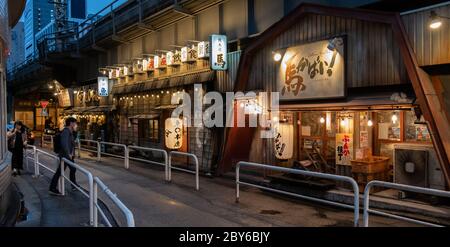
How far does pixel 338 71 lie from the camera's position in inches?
418

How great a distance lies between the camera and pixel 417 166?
375 inches

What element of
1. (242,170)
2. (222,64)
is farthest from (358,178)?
(222,64)

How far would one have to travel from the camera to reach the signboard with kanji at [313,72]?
10.6m

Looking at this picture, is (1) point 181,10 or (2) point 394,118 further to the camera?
(1) point 181,10

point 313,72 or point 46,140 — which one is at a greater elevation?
point 313,72

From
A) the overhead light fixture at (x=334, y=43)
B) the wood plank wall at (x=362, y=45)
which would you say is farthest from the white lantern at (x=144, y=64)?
the overhead light fixture at (x=334, y=43)

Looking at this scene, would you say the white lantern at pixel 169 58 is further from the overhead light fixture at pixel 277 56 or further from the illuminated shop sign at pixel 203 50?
the overhead light fixture at pixel 277 56

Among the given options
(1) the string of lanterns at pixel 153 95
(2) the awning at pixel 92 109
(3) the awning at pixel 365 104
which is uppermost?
(1) the string of lanterns at pixel 153 95

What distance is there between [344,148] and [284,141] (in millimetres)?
2005

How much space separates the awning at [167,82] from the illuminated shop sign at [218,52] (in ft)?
3.28

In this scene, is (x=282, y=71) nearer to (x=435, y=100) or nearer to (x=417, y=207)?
(x=435, y=100)

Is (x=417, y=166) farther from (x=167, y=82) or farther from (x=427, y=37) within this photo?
(x=167, y=82)

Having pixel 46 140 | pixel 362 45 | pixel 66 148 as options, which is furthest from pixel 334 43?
pixel 46 140

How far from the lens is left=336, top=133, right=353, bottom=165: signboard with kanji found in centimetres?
1145
